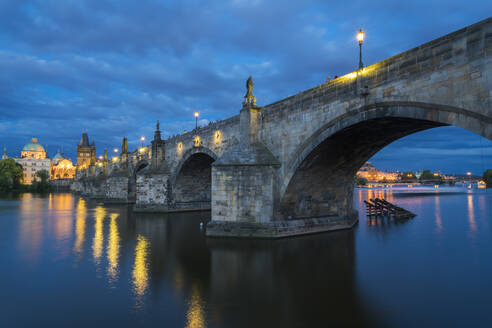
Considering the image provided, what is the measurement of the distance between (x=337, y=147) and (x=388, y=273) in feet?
21.6

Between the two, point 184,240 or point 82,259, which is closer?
point 82,259

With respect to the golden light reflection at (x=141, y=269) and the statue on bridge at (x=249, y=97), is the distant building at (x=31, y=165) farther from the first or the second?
the statue on bridge at (x=249, y=97)

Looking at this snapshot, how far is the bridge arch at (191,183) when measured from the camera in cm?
3195

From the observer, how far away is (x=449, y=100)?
947cm

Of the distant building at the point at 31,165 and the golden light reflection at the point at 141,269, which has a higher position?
the distant building at the point at 31,165

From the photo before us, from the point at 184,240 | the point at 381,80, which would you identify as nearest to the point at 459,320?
the point at 381,80

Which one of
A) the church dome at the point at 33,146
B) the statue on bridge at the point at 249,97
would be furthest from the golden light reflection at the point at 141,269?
the church dome at the point at 33,146

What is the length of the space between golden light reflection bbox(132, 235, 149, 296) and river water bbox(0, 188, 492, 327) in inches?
1.6

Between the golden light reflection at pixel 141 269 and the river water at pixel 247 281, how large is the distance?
0.13 feet

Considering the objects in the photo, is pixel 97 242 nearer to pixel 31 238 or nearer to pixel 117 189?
pixel 31 238

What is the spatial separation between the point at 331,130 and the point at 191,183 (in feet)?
74.1

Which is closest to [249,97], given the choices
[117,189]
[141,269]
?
[141,269]

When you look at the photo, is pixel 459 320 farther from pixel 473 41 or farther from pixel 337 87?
pixel 337 87

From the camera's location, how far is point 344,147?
16094 millimetres
